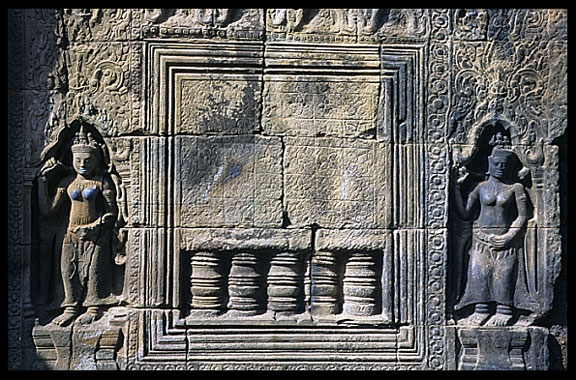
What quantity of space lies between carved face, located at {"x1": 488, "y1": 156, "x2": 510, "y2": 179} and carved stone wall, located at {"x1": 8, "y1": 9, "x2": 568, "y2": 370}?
1 cm

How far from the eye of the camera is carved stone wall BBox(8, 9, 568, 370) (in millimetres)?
6289

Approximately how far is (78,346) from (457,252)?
326cm

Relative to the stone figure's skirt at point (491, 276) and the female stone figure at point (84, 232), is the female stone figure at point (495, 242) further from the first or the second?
the female stone figure at point (84, 232)

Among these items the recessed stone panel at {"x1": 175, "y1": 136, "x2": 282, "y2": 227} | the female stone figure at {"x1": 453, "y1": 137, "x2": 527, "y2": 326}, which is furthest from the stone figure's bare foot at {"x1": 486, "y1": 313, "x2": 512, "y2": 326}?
the recessed stone panel at {"x1": 175, "y1": 136, "x2": 282, "y2": 227}

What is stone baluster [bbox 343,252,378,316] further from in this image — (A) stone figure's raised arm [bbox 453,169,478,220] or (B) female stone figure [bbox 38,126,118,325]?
(B) female stone figure [bbox 38,126,118,325]

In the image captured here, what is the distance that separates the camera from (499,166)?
635 cm

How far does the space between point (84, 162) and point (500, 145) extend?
3478mm

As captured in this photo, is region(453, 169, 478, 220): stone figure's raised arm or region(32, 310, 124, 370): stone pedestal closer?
region(32, 310, 124, 370): stone pedestal

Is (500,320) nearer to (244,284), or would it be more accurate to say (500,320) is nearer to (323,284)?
(323,284)

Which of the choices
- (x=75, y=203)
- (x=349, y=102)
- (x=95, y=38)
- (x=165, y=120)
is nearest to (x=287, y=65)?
(x=349, y=102)

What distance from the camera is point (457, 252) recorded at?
6.41m

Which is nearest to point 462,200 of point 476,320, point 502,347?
point 476,320

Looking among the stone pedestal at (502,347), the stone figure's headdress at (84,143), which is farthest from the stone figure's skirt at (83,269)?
the stone pedestal at (502,347)

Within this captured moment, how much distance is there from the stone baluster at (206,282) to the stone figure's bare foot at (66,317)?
998mm
